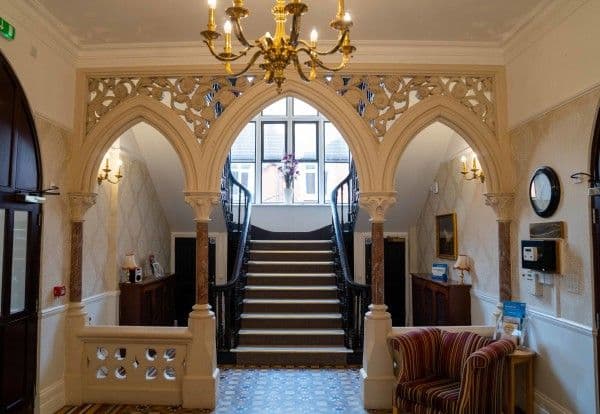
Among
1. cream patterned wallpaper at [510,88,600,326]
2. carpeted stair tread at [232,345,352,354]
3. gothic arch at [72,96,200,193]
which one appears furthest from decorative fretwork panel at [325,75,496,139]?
carpeted stair tread at [232,345,352,354]

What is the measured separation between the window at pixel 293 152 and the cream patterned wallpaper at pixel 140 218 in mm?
2657

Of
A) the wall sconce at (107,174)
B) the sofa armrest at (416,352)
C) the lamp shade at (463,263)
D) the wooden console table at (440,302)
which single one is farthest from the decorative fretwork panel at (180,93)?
the wooden console table at (440,302)

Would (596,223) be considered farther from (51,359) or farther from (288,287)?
(51,359)

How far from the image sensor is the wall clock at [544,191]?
3869mm

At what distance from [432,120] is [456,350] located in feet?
7.32

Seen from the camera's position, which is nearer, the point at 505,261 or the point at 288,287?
the point at 505,261

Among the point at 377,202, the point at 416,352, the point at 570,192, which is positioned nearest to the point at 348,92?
the point at 377,202

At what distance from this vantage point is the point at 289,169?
9875mm

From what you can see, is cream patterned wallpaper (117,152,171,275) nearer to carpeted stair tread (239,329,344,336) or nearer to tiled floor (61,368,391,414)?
carpeted stair tread (239,329,344,336)

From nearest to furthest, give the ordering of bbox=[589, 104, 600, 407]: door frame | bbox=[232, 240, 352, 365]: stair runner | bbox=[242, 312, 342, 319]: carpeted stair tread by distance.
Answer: bbox=[589, 104, 600, 407]: door frame → bbox=[232, 240, 352, 365]: stair runner → bbox=[242, 312, 342, 319]: carpeted stair tread

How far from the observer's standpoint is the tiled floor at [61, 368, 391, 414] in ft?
14.9

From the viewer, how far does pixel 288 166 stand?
9.90 m

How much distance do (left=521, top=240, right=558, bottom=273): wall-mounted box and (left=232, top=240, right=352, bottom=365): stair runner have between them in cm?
261

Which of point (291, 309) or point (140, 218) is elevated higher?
point (140, 218)
